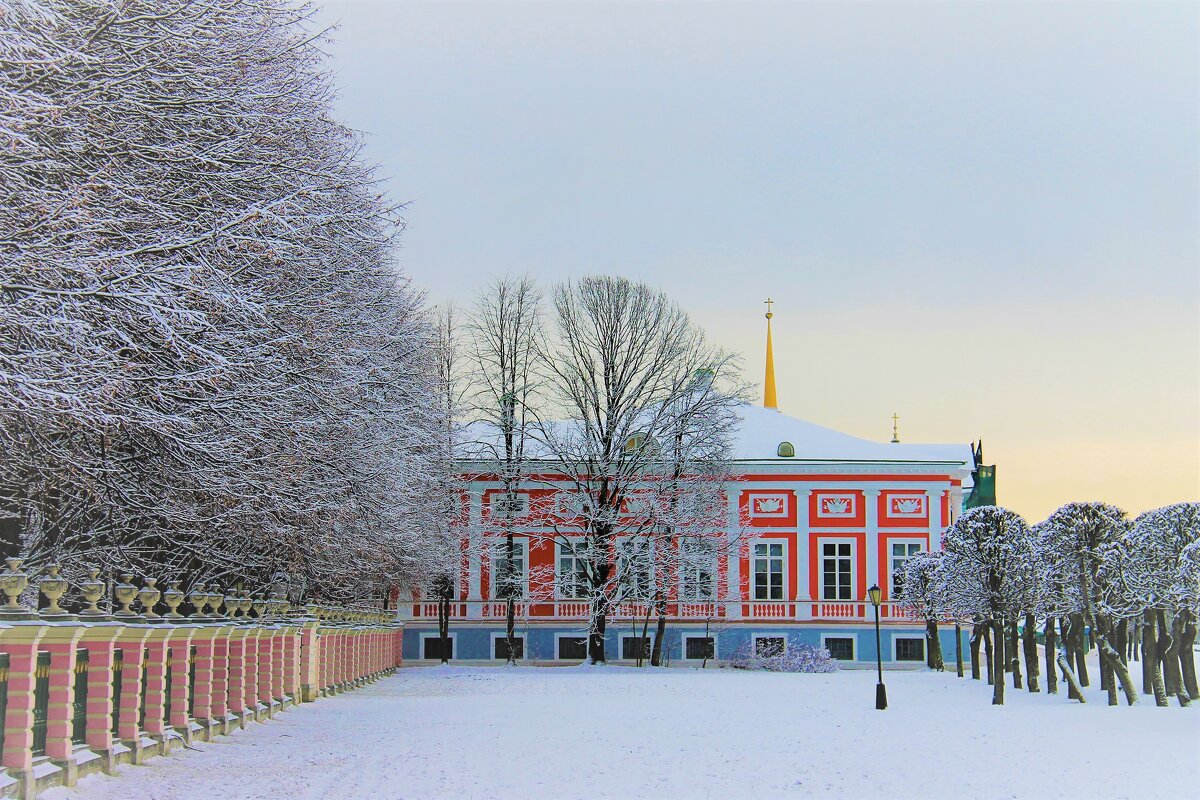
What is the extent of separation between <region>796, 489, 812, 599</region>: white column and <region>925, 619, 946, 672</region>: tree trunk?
5581 mm

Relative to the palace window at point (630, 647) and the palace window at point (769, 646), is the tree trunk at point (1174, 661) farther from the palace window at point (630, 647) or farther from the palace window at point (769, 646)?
the palace window at point (630, 647)

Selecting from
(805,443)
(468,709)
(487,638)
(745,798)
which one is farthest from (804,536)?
(745,798)

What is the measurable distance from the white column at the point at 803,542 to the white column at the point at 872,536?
7.31 ft

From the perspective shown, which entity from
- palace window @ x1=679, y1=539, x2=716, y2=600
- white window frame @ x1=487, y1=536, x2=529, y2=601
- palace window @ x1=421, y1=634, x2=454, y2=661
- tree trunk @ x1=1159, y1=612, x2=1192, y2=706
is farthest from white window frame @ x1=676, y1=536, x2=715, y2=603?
tree trunk @ x1=1159, y1=612, x2=1192, y2=706

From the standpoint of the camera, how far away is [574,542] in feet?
184

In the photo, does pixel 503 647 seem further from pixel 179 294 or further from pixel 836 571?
pixel 179 294

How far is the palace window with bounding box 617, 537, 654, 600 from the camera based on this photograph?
47844 millimetres

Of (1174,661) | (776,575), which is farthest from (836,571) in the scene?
(1174,661)

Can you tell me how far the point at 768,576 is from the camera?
58094 mm

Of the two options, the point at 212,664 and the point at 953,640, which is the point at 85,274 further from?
the point at 953,640

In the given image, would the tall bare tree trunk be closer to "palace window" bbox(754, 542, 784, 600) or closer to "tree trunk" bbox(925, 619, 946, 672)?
"tree trunk" bbox(925, 619, 946, 672)

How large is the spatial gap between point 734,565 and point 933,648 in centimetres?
895

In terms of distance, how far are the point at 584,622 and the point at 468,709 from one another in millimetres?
29765

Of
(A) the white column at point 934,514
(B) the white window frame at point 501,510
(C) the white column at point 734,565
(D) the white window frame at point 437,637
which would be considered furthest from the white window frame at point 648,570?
(A) the white column at point 934,514
